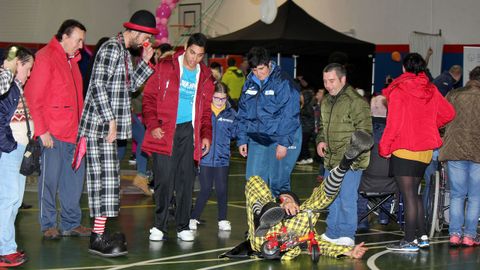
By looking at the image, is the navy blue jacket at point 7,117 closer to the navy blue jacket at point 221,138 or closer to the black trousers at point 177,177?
the black trousers at point 177,177

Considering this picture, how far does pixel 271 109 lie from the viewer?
30.3 ft

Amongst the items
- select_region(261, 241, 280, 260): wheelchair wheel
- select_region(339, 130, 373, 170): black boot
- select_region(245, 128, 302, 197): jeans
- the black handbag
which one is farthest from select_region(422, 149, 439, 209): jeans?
the black handbag

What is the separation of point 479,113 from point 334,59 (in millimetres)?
3958

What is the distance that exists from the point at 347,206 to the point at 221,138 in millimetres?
1934

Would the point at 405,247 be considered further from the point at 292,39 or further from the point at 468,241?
the point at 292,39

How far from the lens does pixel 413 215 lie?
8.65 meters

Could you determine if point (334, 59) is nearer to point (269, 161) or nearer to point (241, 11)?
point (269, 161)

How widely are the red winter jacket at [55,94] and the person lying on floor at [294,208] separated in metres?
1.99

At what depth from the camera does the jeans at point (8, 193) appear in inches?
288

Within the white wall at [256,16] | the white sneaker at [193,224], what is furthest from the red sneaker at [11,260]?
the white wall at [256,16]

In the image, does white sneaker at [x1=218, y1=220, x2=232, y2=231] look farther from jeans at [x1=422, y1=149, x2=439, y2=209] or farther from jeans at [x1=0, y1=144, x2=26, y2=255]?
jeans at [x1=0, y1=144, x2=26, y2=255]

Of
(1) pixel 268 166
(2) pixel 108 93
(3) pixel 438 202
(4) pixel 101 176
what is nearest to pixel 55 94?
(2) pixel 108 93

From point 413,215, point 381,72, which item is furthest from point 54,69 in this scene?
point 381,72

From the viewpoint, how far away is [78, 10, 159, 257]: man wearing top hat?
7.93 m
